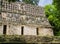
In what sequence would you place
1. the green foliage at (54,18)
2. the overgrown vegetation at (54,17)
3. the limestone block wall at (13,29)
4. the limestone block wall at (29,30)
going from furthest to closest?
the green foliage at (54,18), the overgrown vegetation at (54,17), the limestone block wall at (29,30), the limestone block wall at (13,29)

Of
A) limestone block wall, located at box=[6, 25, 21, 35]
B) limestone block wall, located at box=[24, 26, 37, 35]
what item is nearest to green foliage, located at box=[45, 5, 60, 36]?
limestone block wall, located at box=[24, 26, 37, 35]

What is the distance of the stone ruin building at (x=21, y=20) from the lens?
712 inches

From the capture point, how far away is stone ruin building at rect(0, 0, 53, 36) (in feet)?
59.3

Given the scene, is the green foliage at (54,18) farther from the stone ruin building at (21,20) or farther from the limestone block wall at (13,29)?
the limestone block wall at (13,29)

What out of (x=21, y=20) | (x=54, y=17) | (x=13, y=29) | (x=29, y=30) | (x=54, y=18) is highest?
(x=21, y=20)

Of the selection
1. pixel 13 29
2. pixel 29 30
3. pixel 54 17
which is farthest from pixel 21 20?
pixel 54 17

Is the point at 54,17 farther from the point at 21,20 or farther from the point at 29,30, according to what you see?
the point at 21,20

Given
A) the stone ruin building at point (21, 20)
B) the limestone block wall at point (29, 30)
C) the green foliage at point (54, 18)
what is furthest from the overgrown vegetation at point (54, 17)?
the limestone block wall at point (29, 30)

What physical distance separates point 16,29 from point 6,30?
43.3 inches

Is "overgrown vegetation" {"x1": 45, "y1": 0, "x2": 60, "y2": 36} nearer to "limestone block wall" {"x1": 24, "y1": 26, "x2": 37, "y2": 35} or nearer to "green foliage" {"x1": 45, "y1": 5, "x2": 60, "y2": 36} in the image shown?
"green foliage" {"x1": 45, "y1": 5, "x2": 60, "y2": 36}

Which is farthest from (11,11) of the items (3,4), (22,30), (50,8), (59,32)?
(50,8)

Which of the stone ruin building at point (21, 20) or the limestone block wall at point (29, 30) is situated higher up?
the stone ruin building at point (21, 20)

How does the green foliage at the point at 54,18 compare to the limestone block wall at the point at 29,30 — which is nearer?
the limestone block wall at the point at 29,30

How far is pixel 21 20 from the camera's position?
62.8 feet
